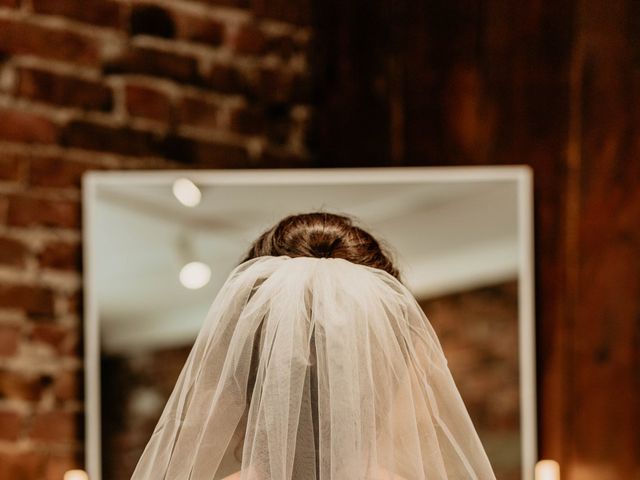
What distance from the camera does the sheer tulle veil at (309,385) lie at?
0.86m

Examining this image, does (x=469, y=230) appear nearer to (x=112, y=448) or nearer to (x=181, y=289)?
(x=181, y=289)

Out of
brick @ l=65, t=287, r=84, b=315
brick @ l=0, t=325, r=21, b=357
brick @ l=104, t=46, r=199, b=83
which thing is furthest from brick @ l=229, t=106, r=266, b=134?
brick @ l=0, t=325, r=21, b=357

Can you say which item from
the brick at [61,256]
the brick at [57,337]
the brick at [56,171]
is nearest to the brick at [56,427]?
the brick at [57,337]

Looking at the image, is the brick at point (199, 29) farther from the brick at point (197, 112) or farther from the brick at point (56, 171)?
the brick at point (56, 171)

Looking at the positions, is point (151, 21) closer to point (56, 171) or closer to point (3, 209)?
point (56, 171)

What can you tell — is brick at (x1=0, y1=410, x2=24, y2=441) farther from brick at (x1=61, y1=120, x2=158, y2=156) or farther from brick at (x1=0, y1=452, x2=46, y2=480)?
brick at (x1=61, y1=120, x2=158, y2=156)

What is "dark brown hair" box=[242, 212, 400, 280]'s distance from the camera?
968mm

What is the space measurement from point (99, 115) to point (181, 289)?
1.22ft

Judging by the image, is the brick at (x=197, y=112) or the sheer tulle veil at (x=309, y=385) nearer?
the sheer tulle veil at (x=309, y=385)

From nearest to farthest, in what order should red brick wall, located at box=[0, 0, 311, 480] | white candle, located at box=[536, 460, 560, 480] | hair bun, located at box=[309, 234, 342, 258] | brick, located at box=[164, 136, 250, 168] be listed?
1. hair bun, located at box=[309, 234, 342, 258]
2. white candle, located at box=[536, 460, 560, 480]
3. red brick wall, located at box=[0, 0, 311, 480]
4. brick, located at box=[164, 136, 250, 168]

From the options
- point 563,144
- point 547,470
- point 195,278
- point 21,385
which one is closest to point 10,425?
point 21,385

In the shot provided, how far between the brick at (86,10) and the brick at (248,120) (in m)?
0.28

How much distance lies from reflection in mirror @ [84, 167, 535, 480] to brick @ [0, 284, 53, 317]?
0.09 m

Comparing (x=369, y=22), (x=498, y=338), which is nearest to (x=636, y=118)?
(x=498, y=338)
